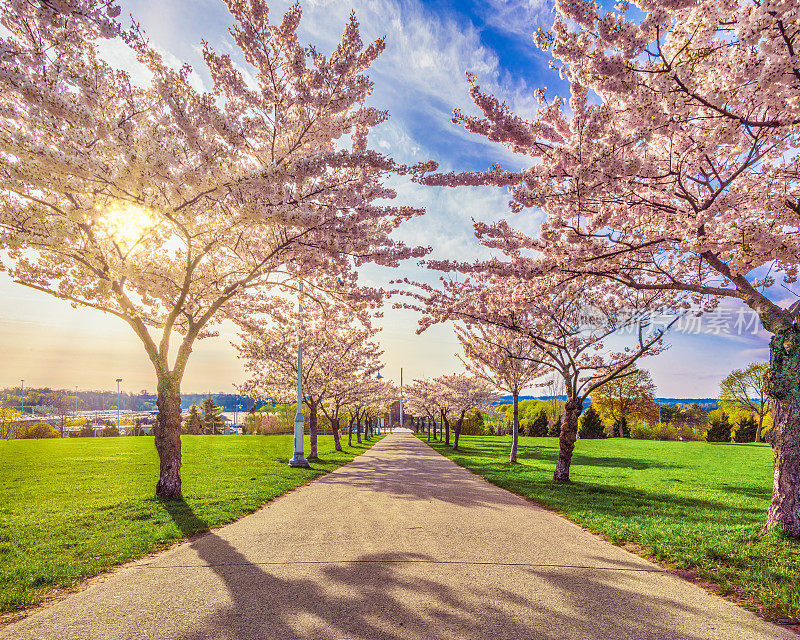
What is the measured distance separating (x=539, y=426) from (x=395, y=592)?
4877cm

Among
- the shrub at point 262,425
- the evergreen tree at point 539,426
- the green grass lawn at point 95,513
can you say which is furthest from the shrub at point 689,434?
the green grass lawn at point 95,513

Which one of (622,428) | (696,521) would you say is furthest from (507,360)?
(622,428)

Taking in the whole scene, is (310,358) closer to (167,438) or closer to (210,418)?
(167,438)

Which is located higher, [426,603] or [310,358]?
[310,358]

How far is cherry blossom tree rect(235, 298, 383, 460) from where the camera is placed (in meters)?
18.2

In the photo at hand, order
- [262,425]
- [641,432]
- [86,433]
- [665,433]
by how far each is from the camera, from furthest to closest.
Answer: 1. [262,425]
2. [641,432]
3. [665,433]
4. [86,433]

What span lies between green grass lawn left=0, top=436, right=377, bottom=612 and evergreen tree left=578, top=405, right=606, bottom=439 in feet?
133

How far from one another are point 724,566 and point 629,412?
4738cm

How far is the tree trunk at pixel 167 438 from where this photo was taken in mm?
8805

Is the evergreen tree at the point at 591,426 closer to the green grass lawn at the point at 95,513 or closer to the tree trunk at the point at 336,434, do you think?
the tree trunk at the point at 336,434

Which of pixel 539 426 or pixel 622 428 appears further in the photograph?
pixel 622 428

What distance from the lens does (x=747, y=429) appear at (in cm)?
4300

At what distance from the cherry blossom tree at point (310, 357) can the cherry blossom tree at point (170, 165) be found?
21.4ft

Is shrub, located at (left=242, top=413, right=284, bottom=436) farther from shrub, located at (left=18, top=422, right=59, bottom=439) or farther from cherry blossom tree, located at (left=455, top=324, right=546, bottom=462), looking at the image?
cherry blossom tree, located at (left=455, top=324, right=546, bottom=462)
